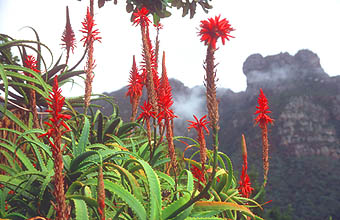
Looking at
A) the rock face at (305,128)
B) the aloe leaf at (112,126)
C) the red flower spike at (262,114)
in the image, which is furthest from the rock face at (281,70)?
the red flower spike at (262,114)

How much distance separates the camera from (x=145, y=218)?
1.39 m

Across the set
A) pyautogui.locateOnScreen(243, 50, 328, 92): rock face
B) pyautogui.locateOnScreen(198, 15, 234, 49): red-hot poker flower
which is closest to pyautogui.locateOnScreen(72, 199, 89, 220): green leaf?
pyautogui.locateOnScreen(198, 15, 234, 49): red-hot poker flower

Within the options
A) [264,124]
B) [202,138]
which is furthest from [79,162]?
[264,124]

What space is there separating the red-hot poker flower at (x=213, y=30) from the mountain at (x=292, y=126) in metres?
42.5

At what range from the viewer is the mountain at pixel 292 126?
183 ft

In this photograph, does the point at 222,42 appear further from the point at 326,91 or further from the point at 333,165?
the point at 326,91

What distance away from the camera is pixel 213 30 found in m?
1.17

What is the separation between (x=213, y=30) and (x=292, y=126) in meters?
81.8

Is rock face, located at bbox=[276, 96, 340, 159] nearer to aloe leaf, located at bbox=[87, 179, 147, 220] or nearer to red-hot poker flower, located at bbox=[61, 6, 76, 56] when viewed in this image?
red-hot poker flower, located at bbox=[61, 6, 76, 56]

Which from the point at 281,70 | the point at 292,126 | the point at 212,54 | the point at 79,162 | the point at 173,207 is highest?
the point at 281,70

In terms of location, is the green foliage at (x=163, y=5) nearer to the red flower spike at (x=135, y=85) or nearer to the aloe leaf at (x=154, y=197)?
the red flower spike at (x=135, y=85)

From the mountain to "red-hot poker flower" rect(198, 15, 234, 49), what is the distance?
140ft

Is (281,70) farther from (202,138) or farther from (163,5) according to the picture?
(202,138)

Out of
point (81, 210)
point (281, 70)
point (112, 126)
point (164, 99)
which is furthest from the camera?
point (281, 70)
